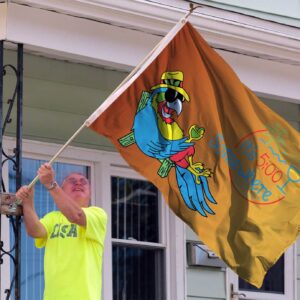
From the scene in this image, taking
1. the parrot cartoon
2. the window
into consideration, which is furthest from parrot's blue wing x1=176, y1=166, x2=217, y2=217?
the window

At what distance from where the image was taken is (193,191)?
10906 millimetres

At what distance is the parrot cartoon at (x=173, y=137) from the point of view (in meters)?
10.8

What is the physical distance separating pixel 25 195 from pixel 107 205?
7.13ft

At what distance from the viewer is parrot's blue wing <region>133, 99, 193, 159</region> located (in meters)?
10.7

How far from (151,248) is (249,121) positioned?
2.39 meters

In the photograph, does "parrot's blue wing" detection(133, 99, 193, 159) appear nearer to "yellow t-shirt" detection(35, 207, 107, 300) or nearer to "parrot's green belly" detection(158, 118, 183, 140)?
"parrot's green belly" detection(158, 118, 183, 140)

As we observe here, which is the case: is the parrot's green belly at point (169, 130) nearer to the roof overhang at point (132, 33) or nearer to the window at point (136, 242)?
the roof overhang at point (132, 33)

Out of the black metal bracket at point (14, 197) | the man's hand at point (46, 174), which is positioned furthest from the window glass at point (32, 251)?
the man's hand at point (46, 174)

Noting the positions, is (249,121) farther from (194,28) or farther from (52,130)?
(52,130)

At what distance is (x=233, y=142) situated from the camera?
11.2 meters

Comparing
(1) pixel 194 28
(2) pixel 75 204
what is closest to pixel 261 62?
(1) pixel 194 28

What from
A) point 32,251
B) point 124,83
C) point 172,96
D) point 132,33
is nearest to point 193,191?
point 172,96

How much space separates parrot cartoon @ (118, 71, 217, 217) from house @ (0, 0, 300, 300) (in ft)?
2.84

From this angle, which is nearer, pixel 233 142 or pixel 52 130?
pixel 233 142
